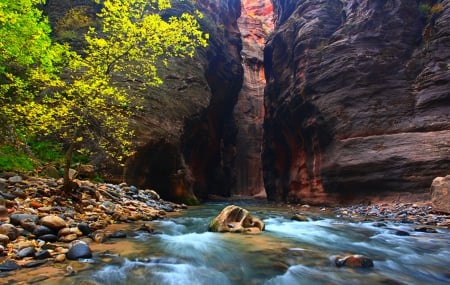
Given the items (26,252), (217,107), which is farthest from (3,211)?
(217,107)

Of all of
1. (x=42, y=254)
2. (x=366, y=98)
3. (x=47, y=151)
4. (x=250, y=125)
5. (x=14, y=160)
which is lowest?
(x=42, y=254)

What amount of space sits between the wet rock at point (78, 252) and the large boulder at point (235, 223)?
3736 millimetres

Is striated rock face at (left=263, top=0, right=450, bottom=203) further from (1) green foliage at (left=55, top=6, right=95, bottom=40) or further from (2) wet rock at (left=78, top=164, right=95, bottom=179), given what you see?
(1) green foliage at (left=55, top=6, right=95, bottom=40)

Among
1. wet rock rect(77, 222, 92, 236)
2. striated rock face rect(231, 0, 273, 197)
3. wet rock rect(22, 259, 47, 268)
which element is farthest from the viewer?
Result: striated rock face rect(231, 0, 273, 197)

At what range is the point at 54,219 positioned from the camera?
638cm

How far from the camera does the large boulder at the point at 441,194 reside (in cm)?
1138

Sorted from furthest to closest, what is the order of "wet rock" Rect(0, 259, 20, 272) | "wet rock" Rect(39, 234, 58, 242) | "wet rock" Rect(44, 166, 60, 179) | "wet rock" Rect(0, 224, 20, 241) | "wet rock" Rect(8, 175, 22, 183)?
"wet rock" Rect(44, 166, 60, 179) < "wet rock" Rect(8, 175, 22, 183) < "wet rock" Rect(39, 234, 58, 242) < "wet rock" Rect(0, 224, 20, 241) < "wet rock" Rect(0, 259, 20, 272)

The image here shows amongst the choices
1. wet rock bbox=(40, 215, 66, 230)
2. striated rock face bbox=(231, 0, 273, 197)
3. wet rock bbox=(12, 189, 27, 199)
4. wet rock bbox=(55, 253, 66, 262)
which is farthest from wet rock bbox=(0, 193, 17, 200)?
striated rock face bbox=(231, 0, 273, 197)

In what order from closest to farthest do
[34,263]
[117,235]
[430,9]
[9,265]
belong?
1. [9,265]
2. [34,263]
3. [117,235]
4. [430,9]

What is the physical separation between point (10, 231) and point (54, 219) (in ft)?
3.13

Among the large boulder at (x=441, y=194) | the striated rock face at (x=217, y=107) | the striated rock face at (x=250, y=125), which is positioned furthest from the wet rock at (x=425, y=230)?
the striated rock face at (x=250, y=125)

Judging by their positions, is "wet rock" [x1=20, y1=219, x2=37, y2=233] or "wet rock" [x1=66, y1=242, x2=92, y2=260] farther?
"wet rock" [x1=20, y1=219, x2=37, y2=233]

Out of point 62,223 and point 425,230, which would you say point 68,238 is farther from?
point 425,230

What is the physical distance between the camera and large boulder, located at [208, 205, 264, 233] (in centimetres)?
838
